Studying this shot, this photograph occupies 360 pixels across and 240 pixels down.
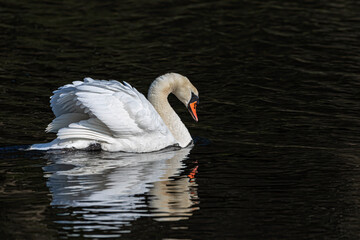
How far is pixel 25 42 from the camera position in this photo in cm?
1847

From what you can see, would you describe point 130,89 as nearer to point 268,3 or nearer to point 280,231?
point 280,231

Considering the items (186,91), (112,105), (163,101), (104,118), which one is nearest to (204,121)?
(186,91)

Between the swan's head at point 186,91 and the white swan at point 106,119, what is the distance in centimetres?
89

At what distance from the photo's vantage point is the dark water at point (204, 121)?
7.98m

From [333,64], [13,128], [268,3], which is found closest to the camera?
[13,128]

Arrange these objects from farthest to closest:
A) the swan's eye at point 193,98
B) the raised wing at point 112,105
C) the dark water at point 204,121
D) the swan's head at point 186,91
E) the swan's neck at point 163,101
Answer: the swan's eye at point 193,98
the swan's head at point 186,91
the swan's neck at point 163,101
the raised wing at point 112,105
the dark water at point 204,121

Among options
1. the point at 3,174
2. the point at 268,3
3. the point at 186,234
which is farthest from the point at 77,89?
the point at 268,3

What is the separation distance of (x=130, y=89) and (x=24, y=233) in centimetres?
383

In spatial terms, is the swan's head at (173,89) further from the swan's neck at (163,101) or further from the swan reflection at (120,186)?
the swan reflection at (120,186)

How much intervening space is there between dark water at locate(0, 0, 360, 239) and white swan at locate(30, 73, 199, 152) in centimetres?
20

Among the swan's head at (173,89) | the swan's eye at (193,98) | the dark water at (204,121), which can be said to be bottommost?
the dark water at (204,121)

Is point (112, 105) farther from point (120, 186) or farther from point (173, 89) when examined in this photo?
point (173, 89)

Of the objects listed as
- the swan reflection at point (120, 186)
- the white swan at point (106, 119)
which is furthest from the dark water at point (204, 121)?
the white swan at point (106, 119)

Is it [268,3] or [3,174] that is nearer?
[3,174]
